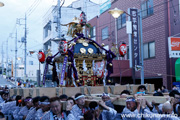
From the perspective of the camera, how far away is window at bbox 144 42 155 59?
17556 millimetres

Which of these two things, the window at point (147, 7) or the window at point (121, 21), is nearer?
the window at point (147, 7)

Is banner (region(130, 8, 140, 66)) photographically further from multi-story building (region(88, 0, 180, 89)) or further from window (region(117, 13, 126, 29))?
window (region(117, 13, 126, 29))

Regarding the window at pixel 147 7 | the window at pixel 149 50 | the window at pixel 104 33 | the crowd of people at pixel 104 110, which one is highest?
the window at pixel 147 7

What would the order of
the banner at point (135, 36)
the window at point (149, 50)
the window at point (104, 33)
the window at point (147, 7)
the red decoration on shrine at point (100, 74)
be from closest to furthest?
1. the red decoration on shrine at point (100, 74)
2. the banner at point (135, 36)
3. the window at point (149, 50)
4. the window at point (147, 7)
5. the window at point (104, 33)

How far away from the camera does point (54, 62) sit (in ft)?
36.9

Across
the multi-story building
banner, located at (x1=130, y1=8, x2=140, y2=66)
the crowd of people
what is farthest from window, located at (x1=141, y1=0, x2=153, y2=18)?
the crowd of people

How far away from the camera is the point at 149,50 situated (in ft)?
59.0

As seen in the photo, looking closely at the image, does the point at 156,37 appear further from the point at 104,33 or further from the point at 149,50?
the point at 104,33

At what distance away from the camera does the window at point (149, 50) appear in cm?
1756

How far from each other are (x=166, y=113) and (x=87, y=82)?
6.32 m

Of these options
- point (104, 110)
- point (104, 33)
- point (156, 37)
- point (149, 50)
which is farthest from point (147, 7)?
point (104, 110)

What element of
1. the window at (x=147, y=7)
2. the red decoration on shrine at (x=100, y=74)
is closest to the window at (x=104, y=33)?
the window at (x=147, y=7)

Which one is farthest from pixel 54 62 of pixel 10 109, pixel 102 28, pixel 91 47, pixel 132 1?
pixel 102 28

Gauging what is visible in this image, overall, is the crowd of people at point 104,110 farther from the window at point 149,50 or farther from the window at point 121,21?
the window at point 121,21
